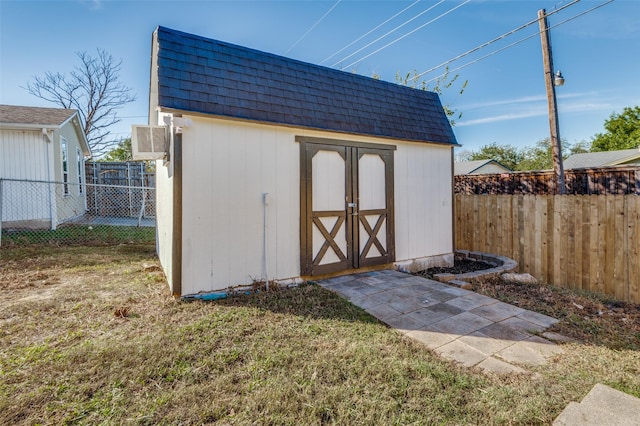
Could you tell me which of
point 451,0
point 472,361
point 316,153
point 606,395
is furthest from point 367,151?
point 451,0

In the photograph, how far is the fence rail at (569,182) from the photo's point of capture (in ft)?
25.7

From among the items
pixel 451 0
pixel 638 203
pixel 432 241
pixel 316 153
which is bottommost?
pixel 432 241

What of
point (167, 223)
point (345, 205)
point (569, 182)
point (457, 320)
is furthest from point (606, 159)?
point (167, 223)

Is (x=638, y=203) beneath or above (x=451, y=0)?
beneath

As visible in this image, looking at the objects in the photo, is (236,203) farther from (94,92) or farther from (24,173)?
(94,92)

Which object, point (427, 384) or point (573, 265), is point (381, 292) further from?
point (573, 265)

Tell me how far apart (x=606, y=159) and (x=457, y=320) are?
19.7 m

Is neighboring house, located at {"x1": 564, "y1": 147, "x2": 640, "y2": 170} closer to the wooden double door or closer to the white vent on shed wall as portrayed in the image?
the wooden double door

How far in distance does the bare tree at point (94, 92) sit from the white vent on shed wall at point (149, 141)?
19.4 m

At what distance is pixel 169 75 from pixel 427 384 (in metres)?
4.21

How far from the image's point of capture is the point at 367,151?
5.14m

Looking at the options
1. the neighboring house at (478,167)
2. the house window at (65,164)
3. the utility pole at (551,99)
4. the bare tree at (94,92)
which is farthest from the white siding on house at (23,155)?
the neighboring house at (478,167)

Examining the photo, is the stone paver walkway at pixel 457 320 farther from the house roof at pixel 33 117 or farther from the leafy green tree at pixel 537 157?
the leafy green tree at pixel 537 157

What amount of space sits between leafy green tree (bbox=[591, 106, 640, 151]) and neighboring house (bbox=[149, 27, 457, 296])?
29.2 m
